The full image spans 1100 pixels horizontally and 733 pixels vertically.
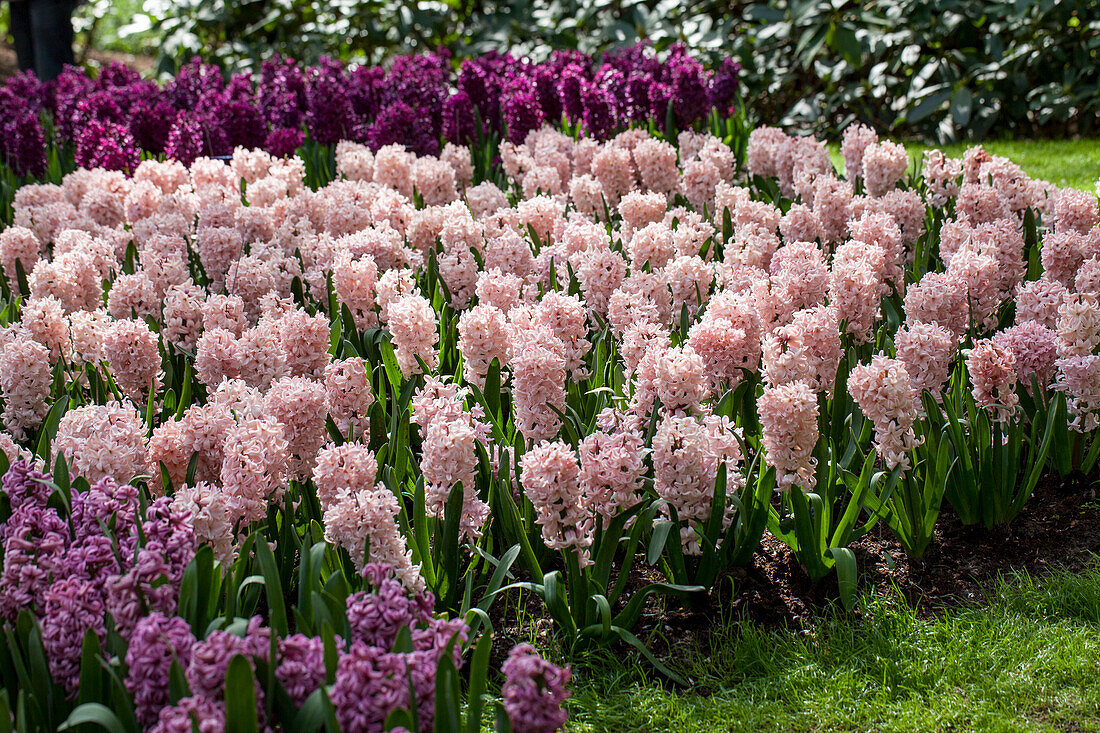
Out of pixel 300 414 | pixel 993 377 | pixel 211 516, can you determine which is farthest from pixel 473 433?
pixel 993 377

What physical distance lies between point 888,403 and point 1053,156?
209 inches

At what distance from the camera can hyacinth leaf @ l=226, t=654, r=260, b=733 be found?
5.15 feet

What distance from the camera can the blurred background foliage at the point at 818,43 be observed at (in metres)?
7.88

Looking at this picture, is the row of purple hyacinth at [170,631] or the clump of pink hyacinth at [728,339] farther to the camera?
the clump of pink hyacinth at [728,339]

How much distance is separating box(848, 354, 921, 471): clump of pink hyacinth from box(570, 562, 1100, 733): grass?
38 centimetres

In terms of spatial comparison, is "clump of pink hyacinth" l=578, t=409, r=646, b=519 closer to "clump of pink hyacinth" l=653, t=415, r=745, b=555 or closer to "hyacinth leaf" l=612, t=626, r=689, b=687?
"clump of pink hyacinth" l=653, t=415, r=745, b=555

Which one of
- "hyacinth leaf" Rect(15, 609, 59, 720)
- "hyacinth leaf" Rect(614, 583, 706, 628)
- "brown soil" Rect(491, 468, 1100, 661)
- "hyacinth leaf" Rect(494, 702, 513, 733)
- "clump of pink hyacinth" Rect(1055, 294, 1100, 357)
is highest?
"clump of pink hyacinth" Rect(1055, 294, 1100, 357)

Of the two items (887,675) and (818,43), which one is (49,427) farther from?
(818,43)

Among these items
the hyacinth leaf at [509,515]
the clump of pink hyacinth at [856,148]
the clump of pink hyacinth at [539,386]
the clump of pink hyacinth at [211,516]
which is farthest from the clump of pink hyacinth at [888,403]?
the clump of pink hyacinth at [856,148]

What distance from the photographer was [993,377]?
105 inches

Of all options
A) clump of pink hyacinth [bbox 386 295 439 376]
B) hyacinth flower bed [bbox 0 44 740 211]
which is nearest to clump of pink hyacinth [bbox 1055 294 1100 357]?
clump of pink hyacinth [bbox 386 295 439 376]

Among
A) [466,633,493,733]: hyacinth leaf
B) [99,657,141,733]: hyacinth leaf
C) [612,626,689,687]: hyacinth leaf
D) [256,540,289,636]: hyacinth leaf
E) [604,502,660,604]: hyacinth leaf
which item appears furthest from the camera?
[604,502,660,604]: hyacinth leaf

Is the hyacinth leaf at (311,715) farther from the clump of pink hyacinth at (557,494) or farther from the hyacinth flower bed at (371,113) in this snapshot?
the hyacinth flower bed at (371,113)

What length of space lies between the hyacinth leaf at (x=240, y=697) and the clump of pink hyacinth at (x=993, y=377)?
1977mm
